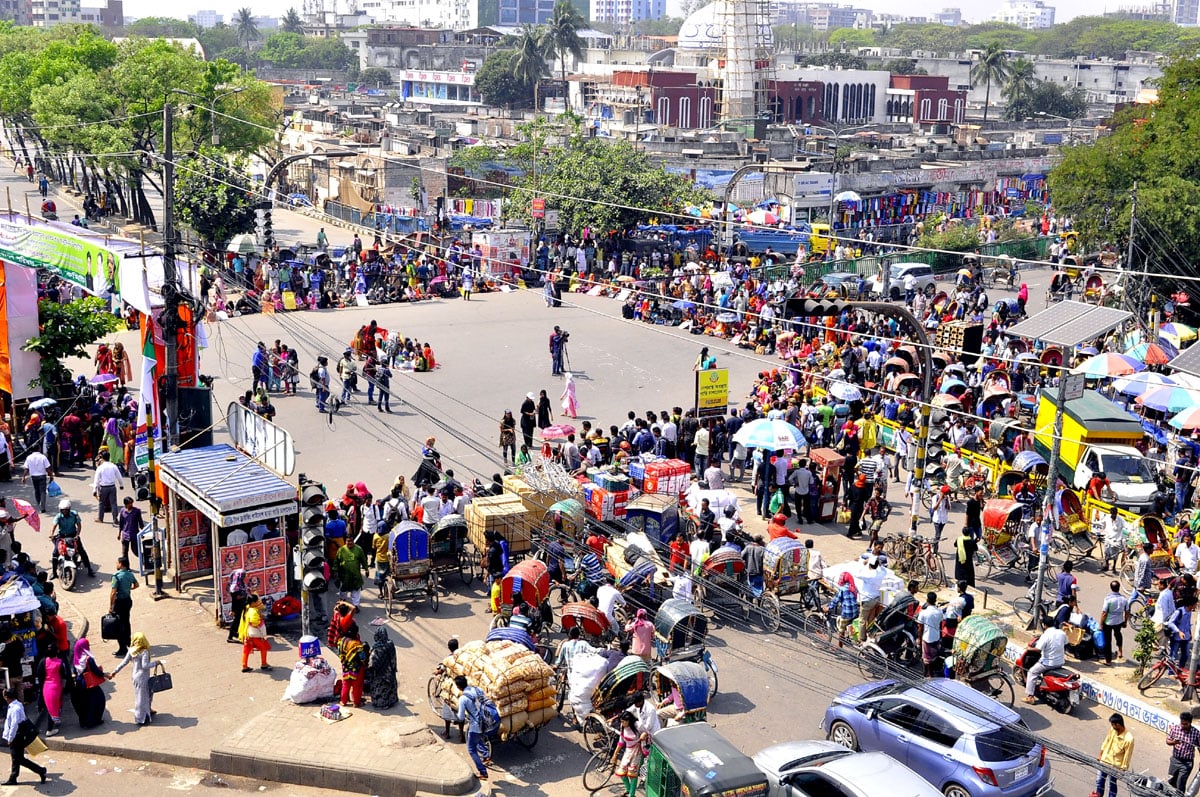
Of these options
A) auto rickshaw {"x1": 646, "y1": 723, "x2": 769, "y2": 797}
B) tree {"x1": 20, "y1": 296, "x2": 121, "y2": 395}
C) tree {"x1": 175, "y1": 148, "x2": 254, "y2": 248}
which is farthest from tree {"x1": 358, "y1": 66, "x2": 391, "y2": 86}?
auto rickshaw {"x1": 646, "y1": 723, "x2": 769, "y2": 797}

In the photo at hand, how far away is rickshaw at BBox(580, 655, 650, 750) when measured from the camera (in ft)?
46.5

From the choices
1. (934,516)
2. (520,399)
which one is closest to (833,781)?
(934,516)

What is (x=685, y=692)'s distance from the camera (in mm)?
14039

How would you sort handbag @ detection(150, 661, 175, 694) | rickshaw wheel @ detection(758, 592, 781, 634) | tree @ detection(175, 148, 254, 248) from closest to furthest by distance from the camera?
1. handbag @ detection(150, 661, 175, 694)
2. rickshaw wheel @ detection(758, 592, 781, 634)
3. tree @ detection(175, 148, 254, 248)

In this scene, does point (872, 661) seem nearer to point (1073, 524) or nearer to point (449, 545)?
point (1073, 524)

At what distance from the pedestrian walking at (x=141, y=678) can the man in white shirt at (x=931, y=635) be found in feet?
29.7

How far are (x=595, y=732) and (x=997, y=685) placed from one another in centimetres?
501

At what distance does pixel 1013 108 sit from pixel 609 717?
113 meters

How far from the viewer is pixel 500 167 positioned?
184ft

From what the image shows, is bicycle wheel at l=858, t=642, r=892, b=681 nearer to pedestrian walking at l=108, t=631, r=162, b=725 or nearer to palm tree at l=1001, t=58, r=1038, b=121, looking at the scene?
pedestrian walking at l=108, t=631, r=162, b=725

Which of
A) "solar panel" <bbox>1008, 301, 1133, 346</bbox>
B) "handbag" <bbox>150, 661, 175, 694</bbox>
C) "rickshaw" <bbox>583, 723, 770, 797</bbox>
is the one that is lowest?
"handbag" <bbox>150, 661, 175, 694</bbox>

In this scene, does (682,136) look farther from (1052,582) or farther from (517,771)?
(517,771)

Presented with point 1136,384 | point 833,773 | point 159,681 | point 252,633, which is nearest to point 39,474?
point 252,633

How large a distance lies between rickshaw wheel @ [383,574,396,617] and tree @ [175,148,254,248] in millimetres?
25834
